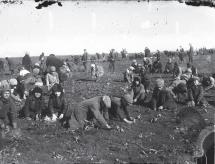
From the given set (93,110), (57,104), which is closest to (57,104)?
(57,104)

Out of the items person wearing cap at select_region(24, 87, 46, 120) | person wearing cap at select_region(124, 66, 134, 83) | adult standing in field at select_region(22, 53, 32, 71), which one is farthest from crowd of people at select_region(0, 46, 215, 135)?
adult standing in field at select_region(22, 53, 32, 71)

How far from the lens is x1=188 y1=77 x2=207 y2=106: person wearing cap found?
13.3m

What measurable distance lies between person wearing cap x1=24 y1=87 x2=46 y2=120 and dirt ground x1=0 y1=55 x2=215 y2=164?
0.36 meters

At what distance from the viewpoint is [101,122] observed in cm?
1050

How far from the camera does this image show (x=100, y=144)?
31.1 feet

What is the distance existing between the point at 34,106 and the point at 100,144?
9.91 ft

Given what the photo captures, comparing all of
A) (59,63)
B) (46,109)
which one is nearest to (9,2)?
(46,109)

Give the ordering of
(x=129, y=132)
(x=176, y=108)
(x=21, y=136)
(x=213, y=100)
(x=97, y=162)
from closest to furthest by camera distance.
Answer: (x=97, y=162) → (x=21, y=136) → (x=129, y=132) → (x=176, y=108) → (x=213, y=100)

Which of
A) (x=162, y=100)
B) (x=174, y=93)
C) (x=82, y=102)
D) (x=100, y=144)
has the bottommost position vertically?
(x=100, y=144)

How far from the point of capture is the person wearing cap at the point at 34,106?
1133cm

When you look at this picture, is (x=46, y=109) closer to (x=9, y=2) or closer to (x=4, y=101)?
(x=4, y=101)

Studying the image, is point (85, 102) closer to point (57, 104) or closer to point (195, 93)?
point (57, 104)

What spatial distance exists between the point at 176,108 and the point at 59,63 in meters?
6.62

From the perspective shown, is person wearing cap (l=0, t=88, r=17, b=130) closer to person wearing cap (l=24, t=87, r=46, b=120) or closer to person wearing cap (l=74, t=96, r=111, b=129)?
person wearing cap (l=24, t=87, r=46, b=120)
